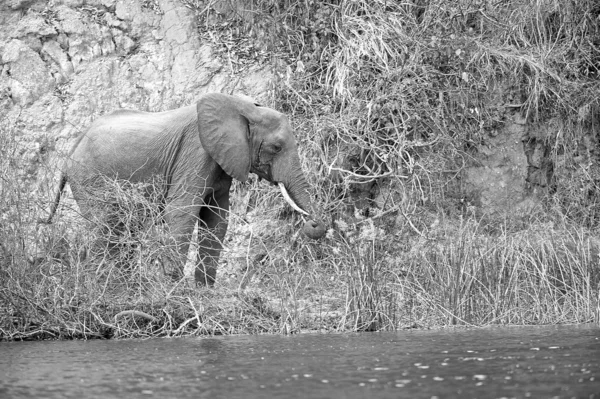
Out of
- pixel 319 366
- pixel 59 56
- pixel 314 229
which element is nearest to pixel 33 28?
pixel 59 56

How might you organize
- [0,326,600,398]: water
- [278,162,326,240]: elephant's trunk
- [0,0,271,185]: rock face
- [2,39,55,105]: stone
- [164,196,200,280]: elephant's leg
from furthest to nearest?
[2,39,55,105]: stone < [0,0,271,185]: rock face < [278,162,326,240]: elephant's trunk < [164,196,200,280]: elephant's leg < [0,326,600,398]: water

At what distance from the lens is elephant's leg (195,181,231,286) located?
10.5 m

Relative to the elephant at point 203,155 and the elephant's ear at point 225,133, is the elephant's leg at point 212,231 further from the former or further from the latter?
the elephant's ear at point 225,133

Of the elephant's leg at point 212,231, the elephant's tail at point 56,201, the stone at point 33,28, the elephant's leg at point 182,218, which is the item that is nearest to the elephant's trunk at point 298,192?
the elephant's leg at point 212,231

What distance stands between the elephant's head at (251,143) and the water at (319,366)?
266cm

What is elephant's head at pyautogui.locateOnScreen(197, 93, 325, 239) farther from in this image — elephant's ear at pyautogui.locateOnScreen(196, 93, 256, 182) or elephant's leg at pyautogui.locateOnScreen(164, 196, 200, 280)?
elephant's leg at pyautogui.locateOnScreen(164, 196, 200, 280)

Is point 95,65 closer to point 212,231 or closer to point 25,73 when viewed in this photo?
point 25,73

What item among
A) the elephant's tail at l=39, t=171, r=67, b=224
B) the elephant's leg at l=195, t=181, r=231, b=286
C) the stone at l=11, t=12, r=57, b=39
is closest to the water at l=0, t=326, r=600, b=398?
the elephant's tail at l=39, t=171, r=67, b=224

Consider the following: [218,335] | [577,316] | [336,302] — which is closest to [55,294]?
[218,335]

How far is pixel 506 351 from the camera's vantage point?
673cm

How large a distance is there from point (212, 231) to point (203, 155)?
741mm

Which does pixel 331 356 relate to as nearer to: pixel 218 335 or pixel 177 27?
pixel 218 335

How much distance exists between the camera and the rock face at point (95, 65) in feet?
45.1

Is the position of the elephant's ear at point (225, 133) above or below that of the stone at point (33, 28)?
below
